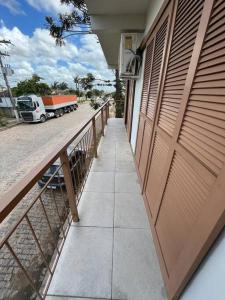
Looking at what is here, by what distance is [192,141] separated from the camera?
81 cm

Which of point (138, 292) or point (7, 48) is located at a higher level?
point (7, 48)

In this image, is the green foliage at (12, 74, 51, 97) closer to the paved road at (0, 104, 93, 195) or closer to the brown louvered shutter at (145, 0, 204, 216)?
the paved road at (0, 104, 93, 195)

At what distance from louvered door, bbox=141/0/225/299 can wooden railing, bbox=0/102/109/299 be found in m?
0.82

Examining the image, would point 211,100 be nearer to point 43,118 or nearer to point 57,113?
point 43,118

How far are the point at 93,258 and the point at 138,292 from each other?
413 mm

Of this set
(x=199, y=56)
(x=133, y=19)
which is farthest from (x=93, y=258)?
(x=133, y=19)

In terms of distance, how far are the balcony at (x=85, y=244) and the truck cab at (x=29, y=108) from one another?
31.3 feet

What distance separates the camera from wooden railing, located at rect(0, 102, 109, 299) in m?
0.68

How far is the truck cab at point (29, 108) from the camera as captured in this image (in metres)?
9.86

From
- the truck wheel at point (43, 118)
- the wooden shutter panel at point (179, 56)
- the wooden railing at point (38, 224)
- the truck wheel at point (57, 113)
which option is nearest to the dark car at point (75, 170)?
the wooden railing at point (38, 224)

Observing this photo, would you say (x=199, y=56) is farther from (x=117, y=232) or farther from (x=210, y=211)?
(x=117, y=232)

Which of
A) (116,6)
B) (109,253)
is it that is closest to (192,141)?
(109,253)

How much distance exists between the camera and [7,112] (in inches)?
491

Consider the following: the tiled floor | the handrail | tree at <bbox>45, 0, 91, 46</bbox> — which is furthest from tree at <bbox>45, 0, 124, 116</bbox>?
the handrail
